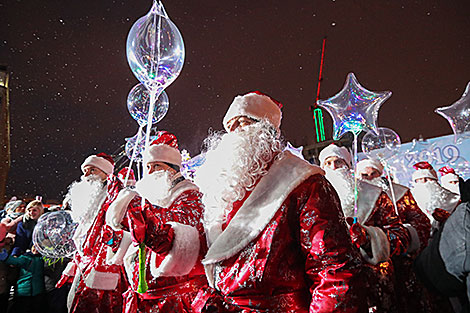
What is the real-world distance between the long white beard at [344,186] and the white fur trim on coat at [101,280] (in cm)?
249

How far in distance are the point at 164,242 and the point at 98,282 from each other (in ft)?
5.56

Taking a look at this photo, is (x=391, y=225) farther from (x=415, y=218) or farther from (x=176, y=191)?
(x=176, y=191)

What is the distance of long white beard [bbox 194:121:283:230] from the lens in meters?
1.96

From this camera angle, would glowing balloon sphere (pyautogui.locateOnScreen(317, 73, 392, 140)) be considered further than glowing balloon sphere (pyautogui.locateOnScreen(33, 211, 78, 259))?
No

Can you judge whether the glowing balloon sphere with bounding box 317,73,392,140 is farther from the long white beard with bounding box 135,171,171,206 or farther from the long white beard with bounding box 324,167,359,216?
the long white beard with bounding box 135,171,171,206

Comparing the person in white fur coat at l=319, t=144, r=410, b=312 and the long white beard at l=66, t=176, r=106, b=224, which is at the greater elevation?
the long white beard at l=66, t=176, r=106, b=224

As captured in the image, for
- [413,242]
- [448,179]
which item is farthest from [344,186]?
[448,179]

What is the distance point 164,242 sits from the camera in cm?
213

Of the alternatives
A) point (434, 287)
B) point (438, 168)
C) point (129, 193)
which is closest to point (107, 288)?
point (129, 193)

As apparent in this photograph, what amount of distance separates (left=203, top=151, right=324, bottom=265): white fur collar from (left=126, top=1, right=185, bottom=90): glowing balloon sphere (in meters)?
1.37

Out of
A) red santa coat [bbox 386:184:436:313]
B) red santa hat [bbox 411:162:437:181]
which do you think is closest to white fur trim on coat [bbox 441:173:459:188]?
red santa hat [bbox 411:162:437:181]

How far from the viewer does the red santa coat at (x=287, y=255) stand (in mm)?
1496

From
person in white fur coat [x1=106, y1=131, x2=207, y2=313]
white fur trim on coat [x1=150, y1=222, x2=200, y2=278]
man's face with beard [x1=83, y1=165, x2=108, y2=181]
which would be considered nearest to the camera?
person in white fur coat [x1=106, y1=131, x2=207, y2=313]

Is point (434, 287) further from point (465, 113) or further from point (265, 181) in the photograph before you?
point (465, 113)
